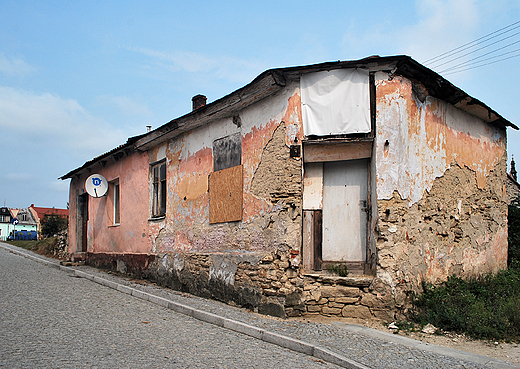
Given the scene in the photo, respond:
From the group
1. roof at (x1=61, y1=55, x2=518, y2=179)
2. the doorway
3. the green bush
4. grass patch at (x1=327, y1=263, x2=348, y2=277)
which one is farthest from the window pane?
the green bush

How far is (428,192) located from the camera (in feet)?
25.2

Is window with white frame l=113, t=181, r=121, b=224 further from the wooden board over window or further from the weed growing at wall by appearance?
the weed growing at wall

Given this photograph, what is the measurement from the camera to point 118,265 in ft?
43.0

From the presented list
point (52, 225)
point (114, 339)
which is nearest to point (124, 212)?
point (114, 339)

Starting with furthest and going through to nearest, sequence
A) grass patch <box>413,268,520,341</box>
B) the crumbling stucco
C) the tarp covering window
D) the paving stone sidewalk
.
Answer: the tarp covering window → the crumbling stucco → grass patch <box>413,268,520,341</box> → the paving stone sidewalk

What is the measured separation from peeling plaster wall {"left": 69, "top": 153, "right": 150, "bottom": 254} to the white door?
238 inches

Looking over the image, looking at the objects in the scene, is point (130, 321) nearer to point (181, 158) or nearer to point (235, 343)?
point (235, 343)

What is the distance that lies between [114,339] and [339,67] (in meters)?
5.69

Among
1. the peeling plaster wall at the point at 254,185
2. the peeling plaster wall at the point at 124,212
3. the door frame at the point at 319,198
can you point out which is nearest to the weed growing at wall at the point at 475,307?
the door frame at the point at 319,198

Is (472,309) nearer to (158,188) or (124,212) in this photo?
(158,188)

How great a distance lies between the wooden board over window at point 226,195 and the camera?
867cm

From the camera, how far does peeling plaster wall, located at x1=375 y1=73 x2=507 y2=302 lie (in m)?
7.03

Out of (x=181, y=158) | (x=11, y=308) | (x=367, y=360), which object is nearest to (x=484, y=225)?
(x=367, y=360)

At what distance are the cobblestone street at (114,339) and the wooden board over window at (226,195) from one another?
7.45ft
